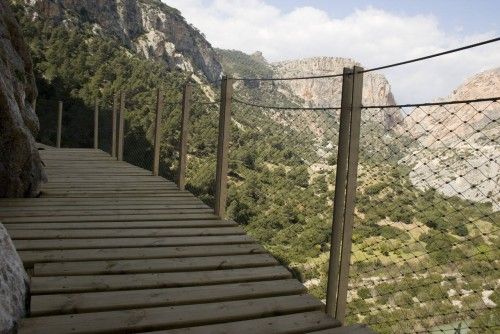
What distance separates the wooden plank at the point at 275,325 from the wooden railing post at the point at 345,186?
0.16m

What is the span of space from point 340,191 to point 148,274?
4.17 ft

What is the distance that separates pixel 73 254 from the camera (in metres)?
2.76

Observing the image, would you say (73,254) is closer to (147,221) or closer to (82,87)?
(147,221)

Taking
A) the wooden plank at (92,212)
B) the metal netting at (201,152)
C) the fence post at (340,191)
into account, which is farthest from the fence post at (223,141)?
the metal netting at (201,152)

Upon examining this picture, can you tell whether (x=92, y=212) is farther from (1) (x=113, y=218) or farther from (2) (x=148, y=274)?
(2) (x=148, y=274)

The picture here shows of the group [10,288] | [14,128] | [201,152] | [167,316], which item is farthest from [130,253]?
[201,152]

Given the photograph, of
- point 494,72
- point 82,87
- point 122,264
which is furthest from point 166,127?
point 494,72

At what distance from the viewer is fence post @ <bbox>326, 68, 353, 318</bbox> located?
7.79ft

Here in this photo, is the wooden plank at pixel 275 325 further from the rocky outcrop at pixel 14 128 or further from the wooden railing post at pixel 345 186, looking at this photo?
the rocky outcrop at pixel 14 128

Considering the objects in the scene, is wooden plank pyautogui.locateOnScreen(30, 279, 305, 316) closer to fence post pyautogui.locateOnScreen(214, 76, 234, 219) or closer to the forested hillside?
fence post pyautogui.locateOnScreen(214, 76, 234, 219)

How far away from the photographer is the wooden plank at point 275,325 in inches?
78.6

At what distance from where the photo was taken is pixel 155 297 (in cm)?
226

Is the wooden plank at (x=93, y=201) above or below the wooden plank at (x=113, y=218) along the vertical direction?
above

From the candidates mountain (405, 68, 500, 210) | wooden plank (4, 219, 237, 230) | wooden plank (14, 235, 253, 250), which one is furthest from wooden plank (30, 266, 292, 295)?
mountain (405, 68, 500, 210)
